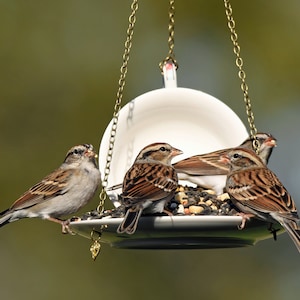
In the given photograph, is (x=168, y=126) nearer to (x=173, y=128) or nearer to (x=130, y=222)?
(x=173, y=128)

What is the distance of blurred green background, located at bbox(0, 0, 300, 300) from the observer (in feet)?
31.6

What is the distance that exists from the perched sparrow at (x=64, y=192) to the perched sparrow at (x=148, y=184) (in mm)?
582

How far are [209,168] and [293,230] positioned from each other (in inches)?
44.9

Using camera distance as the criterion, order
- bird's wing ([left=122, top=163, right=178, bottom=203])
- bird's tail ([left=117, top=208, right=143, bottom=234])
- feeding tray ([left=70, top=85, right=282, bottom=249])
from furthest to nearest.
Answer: feeding tray ([left=70, top=85, right=282, bottom=249])
bird's wing ([left=122, top=163, right=178, bottom=203])
bird's tail ([left=117, top=208, right=143, bottom=234])

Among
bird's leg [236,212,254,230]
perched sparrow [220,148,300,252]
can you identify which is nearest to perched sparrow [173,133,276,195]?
perched sparrow [220,148,300,252]

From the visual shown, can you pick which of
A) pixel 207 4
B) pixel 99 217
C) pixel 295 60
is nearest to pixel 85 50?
pixel 207 4

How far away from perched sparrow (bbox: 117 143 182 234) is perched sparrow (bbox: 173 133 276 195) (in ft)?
1.37

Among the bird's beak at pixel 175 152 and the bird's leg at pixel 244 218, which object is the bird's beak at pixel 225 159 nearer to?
the bird's beak at pixel 175 152

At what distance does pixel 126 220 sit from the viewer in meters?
5.42

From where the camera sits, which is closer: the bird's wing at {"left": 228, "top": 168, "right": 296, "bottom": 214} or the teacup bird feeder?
the bird's wing at {"left": 228, "top": 168, "right": 296, "bottom": 214}

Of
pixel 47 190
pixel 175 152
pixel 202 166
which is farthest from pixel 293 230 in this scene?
pixel 47 190

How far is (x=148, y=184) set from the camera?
5758mm

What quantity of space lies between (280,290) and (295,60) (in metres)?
2.14

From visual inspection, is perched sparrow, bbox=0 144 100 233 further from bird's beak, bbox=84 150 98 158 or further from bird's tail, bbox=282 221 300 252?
bird's tail, bbox=282 221 300 252
